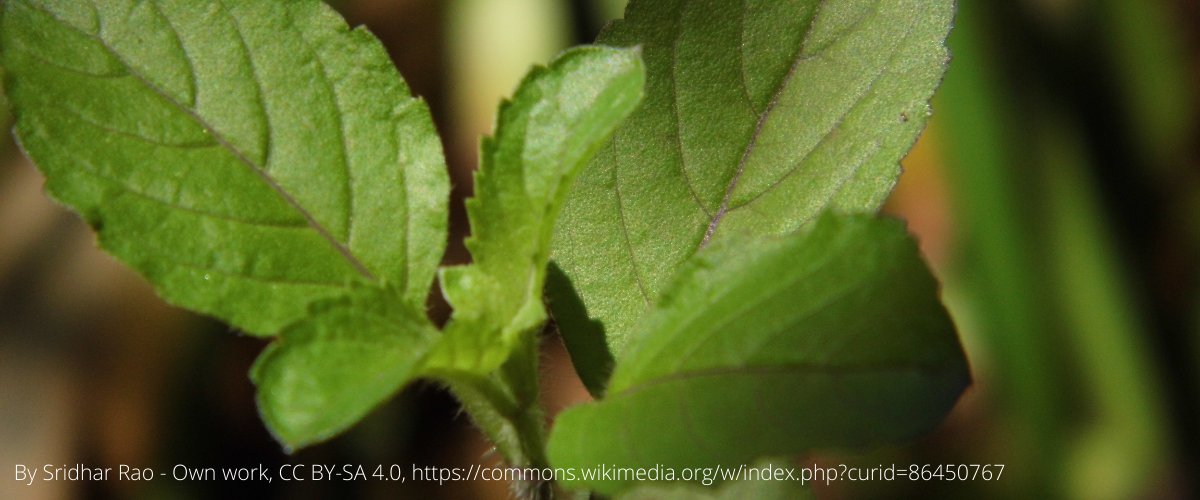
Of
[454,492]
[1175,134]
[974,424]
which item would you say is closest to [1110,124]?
[1175,134]

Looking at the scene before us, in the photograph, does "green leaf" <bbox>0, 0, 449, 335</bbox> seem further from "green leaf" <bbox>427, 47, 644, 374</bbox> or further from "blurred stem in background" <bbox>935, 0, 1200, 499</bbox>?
"blurred stem in background" <bbox>935, 0, 1200, 499</bbox>

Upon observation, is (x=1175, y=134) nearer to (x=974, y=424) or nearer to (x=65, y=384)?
(x=974, y=424)

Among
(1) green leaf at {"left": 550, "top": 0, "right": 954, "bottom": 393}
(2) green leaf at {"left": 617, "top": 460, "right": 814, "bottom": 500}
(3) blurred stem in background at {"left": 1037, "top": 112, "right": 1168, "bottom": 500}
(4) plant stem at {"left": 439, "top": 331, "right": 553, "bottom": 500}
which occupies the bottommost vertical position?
(4) plant stem at {"left": 439, "top": 331, "right": 553, "bottom": 500}

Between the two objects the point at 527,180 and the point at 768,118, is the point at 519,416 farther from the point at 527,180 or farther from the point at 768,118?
the point at 768,118

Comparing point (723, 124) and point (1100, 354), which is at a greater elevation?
point (1100, 354)

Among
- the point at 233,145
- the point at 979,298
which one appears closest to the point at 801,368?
the point at 233,145

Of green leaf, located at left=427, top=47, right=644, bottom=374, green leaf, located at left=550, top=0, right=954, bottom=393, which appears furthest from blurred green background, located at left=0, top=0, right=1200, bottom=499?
green leaf, located at left=427, top=47, right=644, bottom=374
